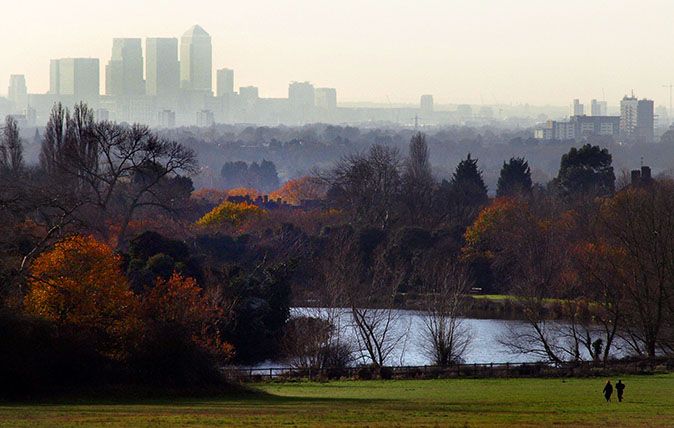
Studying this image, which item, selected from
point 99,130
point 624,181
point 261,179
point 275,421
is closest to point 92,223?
point 99,130

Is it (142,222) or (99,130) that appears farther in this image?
(142,222)

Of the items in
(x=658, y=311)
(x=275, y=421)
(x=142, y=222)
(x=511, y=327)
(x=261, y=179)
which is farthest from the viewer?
(x=261, y=179)

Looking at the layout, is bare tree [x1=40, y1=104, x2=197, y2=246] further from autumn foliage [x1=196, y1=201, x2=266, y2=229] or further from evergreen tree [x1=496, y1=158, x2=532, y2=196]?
evergreen tree [x1=496, y1=158, x2=532, y2=196]

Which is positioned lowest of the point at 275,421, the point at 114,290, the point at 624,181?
the point at 275,421

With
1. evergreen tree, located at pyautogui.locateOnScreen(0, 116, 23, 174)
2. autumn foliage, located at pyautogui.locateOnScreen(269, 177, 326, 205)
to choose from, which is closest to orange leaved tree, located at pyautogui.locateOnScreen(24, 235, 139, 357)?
evergreen tree, located at pyautogui.locateOnScreen(0, 116, 23, 174)

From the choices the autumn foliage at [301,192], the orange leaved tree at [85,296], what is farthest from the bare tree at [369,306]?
the autumn foliage at [301,192]

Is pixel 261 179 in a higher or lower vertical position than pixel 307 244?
higher

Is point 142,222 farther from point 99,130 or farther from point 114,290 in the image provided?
point 114,290

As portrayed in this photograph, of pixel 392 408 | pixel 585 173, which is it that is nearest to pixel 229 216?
pixel 585 173
